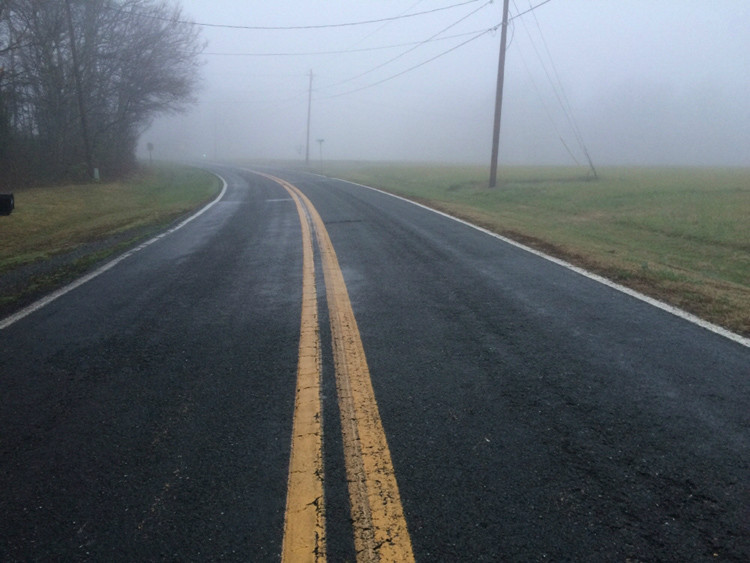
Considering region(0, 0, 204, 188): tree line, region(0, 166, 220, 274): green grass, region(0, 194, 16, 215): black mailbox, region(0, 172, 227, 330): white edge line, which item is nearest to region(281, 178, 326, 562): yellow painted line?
region(0, 172, 227, 330): white edge line

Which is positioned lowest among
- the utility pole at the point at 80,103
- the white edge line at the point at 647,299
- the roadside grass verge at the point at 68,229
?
the roadside grass verge at the point at 68,229

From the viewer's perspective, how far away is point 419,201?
57.6 ft

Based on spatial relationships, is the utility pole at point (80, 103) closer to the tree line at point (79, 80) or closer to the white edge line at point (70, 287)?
the tree line at point (79, 80)

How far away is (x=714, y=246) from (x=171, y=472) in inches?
493

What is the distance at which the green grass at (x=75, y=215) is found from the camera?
1035 centimetres

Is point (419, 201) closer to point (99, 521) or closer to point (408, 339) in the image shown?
point (408, 339)

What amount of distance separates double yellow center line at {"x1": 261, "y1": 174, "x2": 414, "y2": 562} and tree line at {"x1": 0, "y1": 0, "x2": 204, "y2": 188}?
70.9 ft

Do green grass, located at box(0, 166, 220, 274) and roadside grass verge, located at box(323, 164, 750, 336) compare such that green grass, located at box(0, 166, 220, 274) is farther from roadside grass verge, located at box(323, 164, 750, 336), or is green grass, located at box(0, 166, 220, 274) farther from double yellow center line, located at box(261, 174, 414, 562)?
roadside grass verge, located at box(323, 164, 750, 336)

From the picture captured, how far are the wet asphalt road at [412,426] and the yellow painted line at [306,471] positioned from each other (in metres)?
0.05

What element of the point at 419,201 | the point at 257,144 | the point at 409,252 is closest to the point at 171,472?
the point at 409,252

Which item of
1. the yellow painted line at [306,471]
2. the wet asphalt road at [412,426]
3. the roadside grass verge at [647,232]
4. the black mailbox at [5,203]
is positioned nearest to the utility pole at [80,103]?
the roadside grass verge at [647,232]

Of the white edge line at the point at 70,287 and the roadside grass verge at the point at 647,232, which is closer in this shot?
the white edge line at the point at 70,287

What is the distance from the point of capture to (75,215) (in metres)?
16.1

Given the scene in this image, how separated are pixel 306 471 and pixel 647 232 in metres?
13.6
